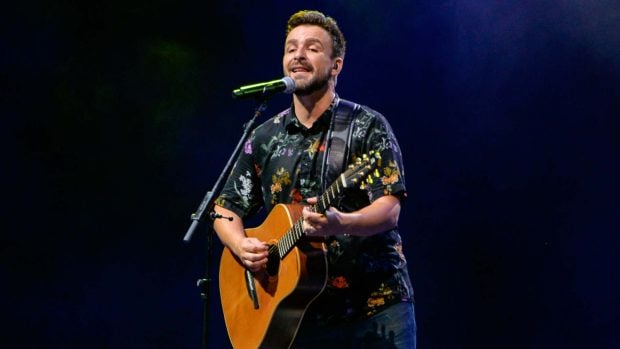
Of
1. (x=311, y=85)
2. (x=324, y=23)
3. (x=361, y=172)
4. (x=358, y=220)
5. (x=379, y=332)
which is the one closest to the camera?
(x=361, y=172)

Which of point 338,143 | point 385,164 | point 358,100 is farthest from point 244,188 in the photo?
point 358,100

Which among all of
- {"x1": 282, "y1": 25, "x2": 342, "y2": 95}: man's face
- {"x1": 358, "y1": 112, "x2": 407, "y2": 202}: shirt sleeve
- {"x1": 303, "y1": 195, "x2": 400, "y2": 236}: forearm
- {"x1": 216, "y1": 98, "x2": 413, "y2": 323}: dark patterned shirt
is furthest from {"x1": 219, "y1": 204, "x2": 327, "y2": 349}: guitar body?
{"x1": 282, "y1": 25, "x2": 342, "y2": 95}: man's face

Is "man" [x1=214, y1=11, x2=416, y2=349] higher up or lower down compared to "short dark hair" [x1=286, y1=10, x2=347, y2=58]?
lower down

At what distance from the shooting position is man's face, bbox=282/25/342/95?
3.01 metres

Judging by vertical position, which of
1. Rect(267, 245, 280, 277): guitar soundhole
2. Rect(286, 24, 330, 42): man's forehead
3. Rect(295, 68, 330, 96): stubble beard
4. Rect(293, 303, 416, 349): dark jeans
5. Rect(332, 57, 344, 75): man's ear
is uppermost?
Rect(286, 24, 330, 42): man's forehead

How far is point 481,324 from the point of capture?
14.4ft

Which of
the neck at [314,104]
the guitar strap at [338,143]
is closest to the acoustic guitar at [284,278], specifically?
the guitar strap at [338,143]

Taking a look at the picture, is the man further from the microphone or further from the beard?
the microphone

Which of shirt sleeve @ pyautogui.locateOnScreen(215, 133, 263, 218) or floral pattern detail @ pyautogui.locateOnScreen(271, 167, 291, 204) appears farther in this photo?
shirt sleeve @ pyautogui.locateOnScreen(215, 133, 263, 218)

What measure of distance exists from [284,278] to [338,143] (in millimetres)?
606

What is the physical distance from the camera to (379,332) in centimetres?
265

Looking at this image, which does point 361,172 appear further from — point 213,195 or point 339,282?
point 213,195

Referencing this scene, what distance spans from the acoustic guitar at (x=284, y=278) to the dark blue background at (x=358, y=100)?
1.80 meters

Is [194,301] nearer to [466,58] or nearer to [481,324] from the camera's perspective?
[481,324]
